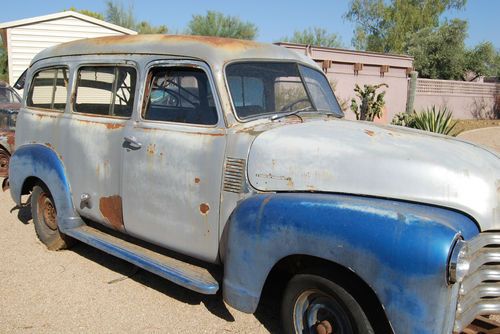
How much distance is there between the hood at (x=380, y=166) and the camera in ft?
8.34

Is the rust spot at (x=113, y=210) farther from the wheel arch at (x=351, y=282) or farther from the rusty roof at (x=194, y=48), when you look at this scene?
the wheel arch at (x=351, y=282)

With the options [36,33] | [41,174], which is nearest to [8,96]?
[36,33]

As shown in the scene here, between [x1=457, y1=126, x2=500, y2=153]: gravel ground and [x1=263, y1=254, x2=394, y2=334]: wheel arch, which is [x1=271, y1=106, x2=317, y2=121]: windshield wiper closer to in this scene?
[x1=263, y1=254, x2=394, y2=334]: wheel arch

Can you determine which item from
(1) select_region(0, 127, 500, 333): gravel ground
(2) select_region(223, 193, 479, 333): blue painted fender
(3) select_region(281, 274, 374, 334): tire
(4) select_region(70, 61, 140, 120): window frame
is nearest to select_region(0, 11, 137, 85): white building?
(1) select_region(0, 127, 500, 333): gravel ground

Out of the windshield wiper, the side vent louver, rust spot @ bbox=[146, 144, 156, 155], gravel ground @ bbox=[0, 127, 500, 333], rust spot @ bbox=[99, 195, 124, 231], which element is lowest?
gravel ground @ bbox=[0, 127, 500, 333]

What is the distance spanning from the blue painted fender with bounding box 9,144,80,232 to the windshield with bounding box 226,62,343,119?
196 cm

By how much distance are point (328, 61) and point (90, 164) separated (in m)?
12.2

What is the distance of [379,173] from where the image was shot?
2.67 metres

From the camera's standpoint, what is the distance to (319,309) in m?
2.81

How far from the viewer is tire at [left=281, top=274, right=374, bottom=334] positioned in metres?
2.58

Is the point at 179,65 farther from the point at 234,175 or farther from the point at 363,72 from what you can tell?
the point at 363,72

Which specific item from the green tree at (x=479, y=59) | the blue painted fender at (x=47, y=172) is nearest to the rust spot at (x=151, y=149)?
the blue painted fender at (x=47, y=172)

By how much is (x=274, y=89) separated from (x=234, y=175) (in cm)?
89

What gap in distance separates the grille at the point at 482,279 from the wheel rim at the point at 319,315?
24.8 inches
